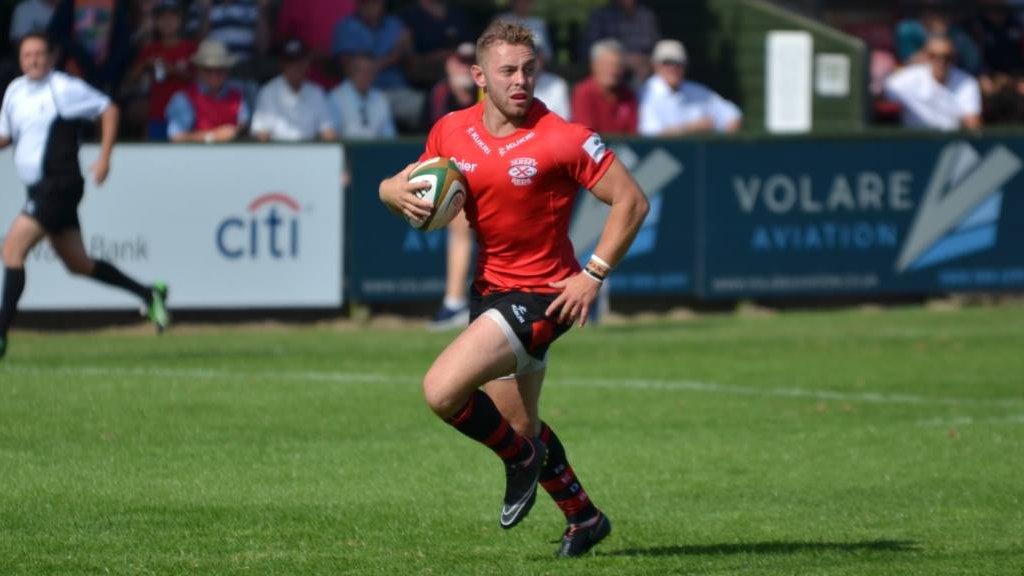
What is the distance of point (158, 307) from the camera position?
15391 mm

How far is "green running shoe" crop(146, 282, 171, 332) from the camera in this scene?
1538cm

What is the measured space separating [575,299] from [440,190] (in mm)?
679

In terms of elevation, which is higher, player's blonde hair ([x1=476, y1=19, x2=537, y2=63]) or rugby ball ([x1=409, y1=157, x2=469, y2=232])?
player's blonde hair ([x1=476, y1=19, x2=537, y2=63])

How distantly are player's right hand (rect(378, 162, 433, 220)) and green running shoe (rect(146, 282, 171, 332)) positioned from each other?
7793mm

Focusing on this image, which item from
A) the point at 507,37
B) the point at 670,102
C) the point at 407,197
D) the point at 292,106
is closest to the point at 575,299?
the point at 407,197

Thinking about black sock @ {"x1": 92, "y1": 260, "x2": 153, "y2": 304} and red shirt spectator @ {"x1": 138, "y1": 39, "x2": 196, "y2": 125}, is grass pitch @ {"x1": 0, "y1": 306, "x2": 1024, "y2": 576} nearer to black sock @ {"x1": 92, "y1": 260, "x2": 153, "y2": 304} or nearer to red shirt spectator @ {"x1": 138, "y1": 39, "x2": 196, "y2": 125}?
black sock @ {"x1": 92, "y1": 260, "x2": 153, "y2": 304}

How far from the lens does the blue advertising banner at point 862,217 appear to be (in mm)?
18719

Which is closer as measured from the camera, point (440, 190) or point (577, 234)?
point (440, 190)

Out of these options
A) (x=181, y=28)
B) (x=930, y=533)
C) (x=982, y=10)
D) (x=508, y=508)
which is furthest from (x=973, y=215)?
(x=508, y=508)

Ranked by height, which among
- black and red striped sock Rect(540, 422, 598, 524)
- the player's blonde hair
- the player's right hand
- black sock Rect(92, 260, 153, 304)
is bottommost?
black sock Rect(92, 260, 153, 304)

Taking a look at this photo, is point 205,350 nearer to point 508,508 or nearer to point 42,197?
point 42,197

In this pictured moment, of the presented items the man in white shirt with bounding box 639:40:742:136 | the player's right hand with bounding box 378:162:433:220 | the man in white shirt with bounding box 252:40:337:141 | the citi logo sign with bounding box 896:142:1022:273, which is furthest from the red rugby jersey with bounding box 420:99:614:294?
the citi logo sign with bounding box 896:142:1022:273

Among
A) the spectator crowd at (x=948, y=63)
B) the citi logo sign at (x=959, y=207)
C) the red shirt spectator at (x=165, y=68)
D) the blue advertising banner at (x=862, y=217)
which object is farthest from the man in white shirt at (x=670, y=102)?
the red shirt spectator at (x=165, y=68)

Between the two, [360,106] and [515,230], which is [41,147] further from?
[515,230]
